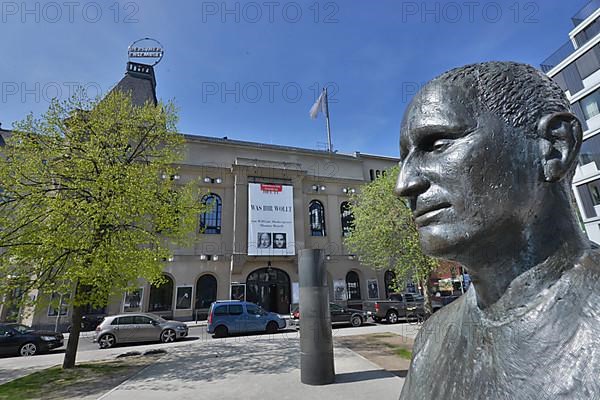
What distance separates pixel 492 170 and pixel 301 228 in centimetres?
2569

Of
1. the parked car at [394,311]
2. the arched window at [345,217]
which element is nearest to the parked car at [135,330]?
the parked car at [394,311]

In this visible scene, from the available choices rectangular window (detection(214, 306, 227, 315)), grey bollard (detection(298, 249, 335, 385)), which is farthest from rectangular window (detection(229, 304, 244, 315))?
grey bollard (detection(298, 249, 335, 385))

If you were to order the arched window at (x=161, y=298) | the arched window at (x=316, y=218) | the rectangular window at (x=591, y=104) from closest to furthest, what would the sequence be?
the rectangular window at (x=591, y=104) → the arched window at (x=161, y=298) → the arched window at (x=316, y=218)

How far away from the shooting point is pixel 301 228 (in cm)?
2652

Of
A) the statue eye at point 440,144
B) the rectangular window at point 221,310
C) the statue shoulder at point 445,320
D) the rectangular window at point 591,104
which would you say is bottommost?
the rectangular window at point 221,310

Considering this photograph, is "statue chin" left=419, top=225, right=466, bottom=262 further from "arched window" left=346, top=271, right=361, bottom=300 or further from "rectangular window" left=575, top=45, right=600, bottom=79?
"rectangular window" left=575, top=45, right=600, bottom=79

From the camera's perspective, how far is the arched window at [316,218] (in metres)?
28.2

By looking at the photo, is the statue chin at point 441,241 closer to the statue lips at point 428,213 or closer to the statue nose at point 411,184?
the statue lips at point 428,213

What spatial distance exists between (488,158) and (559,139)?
22 centimetres

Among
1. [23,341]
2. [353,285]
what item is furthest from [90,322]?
[353,285]

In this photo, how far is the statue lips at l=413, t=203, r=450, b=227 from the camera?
1.03m

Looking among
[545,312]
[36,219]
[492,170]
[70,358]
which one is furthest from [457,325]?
[70,358]

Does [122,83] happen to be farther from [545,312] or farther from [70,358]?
[545,312]

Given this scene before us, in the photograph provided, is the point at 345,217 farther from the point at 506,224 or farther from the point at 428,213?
the point at 506,224
